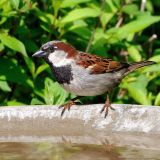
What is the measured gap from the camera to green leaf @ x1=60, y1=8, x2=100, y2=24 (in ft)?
16.8

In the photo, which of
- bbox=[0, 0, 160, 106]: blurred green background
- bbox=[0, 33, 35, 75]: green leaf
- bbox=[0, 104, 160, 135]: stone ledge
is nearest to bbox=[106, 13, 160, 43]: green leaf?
bbox=[0, 0, 160, 106]: blurred green background

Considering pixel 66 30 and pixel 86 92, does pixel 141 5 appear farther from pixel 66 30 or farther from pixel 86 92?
pixel 86 92

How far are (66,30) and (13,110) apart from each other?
1.80 meters

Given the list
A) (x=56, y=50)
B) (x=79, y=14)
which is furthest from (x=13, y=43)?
(x=79, y=14)

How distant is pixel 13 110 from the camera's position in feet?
12.0

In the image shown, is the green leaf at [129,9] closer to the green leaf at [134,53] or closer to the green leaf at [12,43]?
the green leaf at [134,53]

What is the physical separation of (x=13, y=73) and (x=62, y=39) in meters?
0.65

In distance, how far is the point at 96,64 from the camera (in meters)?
4.65

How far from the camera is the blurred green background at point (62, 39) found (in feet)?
16.2

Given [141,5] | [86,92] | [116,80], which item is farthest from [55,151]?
[141,5]

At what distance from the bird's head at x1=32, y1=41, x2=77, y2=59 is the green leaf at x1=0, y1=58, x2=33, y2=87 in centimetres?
40

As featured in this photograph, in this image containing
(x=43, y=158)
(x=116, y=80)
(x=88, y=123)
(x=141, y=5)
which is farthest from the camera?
(x=141, y=5)

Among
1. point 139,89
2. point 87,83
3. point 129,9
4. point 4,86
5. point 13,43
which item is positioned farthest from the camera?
point 129,9

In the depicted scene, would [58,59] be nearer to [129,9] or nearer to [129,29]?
[129,29]
